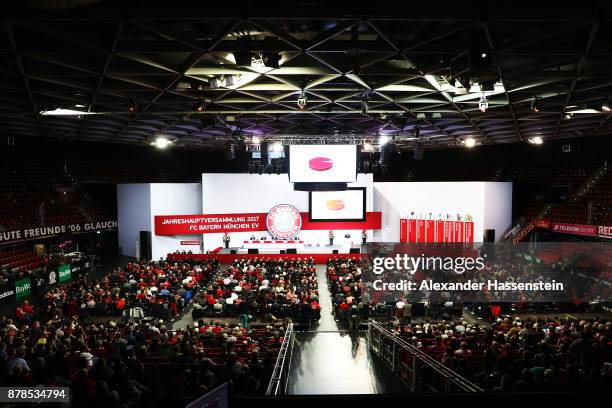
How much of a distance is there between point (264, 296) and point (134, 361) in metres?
7.01

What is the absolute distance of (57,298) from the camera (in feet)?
45.5

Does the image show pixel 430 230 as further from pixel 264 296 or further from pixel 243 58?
pixel 243 58

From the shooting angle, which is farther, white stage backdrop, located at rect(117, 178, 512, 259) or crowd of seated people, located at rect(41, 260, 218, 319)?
white stage backdrop, located at rect(117, 178, 512, 259)

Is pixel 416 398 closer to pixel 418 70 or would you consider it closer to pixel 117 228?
pixel 418 70

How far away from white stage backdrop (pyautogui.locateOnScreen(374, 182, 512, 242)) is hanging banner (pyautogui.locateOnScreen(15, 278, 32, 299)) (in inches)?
745

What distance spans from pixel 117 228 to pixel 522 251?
963 inches

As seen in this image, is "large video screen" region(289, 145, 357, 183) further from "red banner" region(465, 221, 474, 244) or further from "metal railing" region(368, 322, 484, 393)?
"red banner" region(465, 221, 474, 244)

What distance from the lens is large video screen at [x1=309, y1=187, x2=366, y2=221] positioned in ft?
81.5

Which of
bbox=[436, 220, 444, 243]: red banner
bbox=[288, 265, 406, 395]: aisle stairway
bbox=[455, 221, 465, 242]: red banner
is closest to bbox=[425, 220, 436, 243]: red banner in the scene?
bbox=[436, 220, 444, 243]: red banner

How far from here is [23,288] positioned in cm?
1603

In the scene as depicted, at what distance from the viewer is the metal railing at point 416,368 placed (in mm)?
5719

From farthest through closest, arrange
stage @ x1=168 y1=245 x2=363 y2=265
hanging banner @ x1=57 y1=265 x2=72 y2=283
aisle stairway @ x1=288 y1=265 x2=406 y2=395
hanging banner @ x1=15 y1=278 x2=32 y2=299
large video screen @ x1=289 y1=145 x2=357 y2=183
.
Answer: stage @ x1=168 y1=245 x2=363 y2=265 < hanging banner @ x1=57 y1=265 x2=72 y2=283 < large video screen @ x1=289 y1=145 x2=357 y2=183 < hanging banner @ x1=15 y1=278 x2=32 y2=299 < aisle stairway @ x1=288 y1=265 x2=406 y2=395

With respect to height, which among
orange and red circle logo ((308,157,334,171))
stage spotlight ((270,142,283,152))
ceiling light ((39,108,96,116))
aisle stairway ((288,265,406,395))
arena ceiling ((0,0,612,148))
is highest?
arena ceiling ((0,0,612,148))

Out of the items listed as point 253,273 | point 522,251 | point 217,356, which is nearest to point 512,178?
point 522,251
